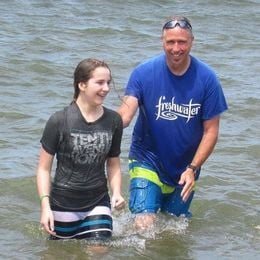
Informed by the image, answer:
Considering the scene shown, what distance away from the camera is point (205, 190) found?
28.2 feet

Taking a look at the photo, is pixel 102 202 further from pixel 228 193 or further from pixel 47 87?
pixel 47 87

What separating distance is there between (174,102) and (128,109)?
37cm

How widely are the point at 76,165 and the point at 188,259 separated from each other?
134cm

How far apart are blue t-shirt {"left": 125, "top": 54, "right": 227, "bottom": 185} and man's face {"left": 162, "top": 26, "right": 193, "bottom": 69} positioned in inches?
6.4

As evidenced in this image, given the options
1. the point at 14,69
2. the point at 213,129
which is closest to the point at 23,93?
the point at 14,69

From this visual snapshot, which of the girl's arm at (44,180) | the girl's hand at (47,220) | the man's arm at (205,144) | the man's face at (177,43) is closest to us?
the girl's hand at (47,220)

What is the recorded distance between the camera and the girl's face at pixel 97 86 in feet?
18.9

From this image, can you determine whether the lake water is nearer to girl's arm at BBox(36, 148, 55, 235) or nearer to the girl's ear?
girl's arm at BBox(36, 148, 55, 235)

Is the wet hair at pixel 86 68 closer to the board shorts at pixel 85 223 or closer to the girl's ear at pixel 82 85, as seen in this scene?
the girl's ear at pixel 82 85

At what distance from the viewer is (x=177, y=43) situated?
629 cm

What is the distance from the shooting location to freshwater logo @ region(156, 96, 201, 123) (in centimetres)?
643

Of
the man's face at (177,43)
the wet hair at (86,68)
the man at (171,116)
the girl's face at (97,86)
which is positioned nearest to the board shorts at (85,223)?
the man at (171,116)

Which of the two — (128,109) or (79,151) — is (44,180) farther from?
(128,109)

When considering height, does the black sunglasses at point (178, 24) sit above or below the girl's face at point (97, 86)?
above
